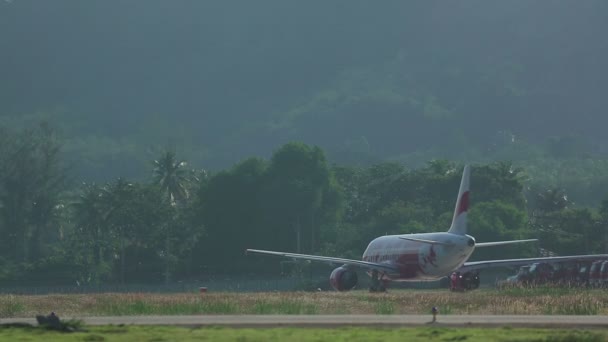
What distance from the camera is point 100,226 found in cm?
16475

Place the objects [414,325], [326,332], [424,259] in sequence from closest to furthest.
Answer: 1. [326,332]
2. [414,325]
3. [424,259]

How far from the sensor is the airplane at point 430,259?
9169 cm

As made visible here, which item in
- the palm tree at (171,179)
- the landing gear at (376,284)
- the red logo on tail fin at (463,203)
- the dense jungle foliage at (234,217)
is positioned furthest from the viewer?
the palm tree at (171,179)

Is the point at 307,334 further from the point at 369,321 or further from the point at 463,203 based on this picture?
the point at 463,203

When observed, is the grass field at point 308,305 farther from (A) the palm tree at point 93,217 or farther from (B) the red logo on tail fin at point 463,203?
(A) the palm tree at point 93,217

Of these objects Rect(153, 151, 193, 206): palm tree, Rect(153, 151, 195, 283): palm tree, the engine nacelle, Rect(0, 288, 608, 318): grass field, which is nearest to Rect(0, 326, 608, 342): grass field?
Rect(0, 288, 608, 318): grass field

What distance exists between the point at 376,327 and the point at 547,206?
14655cm

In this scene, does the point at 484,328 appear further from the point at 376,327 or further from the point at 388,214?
the point at 388,214

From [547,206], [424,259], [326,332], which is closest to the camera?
[326,332]

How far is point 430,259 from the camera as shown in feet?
305

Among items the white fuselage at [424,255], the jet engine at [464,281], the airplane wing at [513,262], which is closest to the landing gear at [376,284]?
the white fuselage at [424,255]

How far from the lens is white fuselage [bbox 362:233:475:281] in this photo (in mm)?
91375

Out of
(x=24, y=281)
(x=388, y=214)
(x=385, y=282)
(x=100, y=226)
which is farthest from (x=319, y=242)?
(x=385, y=282)

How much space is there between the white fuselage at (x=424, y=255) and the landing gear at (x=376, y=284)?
691mm
